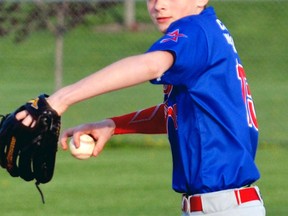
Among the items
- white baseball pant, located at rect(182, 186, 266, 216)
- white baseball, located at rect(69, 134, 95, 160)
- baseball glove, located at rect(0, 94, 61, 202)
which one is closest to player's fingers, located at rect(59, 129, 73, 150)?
white baseball, located at rect(69, 134, 95, 160)

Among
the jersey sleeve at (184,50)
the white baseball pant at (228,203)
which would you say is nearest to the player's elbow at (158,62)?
the jersey sleeve at (184,50)

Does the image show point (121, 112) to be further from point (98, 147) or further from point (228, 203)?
point (228, 203)

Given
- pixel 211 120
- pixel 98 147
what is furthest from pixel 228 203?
pixel 98 147

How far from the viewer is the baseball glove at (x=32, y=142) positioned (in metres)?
4.01

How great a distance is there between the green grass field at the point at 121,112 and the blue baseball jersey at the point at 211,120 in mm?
4132

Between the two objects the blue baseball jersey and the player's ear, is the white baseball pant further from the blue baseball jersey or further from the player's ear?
the player's ear

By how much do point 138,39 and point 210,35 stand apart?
1870 cm

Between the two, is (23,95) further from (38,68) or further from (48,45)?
(48,45)

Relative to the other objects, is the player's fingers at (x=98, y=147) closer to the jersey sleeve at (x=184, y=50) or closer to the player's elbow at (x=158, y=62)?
the jersey sleeve at (x=184, y=50)

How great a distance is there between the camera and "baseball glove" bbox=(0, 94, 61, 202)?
13.2 ft

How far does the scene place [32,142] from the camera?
4.14 meters

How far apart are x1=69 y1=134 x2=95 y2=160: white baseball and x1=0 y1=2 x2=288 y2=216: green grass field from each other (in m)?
3.86

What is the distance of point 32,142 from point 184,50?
742mm

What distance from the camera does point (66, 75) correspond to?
18594 mm
